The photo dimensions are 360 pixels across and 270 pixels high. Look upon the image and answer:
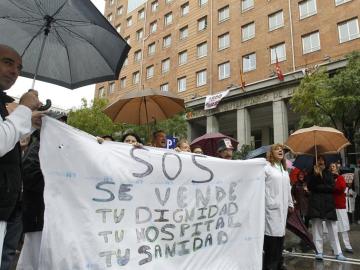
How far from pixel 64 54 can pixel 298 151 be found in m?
5.69

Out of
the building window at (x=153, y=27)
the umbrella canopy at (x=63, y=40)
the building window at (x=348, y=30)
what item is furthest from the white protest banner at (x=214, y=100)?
the umbrella canopy at (x=63, y=40)

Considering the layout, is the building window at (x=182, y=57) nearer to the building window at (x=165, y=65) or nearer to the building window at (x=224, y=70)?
the building window at (x=165, y=65)

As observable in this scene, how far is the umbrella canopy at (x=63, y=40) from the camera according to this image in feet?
10.1

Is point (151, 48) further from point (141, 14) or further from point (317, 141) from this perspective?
point (317, 141)

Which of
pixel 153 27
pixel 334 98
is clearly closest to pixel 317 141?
pixel 334 98

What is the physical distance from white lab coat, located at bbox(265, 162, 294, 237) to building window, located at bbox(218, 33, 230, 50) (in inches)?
962

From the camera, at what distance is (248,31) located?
27.3 m

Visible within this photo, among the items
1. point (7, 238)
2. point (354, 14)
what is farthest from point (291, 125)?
point (7, 238)

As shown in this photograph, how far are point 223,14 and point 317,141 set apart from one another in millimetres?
23894

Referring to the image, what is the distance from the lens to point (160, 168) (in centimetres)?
376

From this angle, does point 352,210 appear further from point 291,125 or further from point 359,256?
point 291,125

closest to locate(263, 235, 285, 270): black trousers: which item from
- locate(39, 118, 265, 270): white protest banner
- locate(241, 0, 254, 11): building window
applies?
locate(39, 118, 265, 270): white protest banner

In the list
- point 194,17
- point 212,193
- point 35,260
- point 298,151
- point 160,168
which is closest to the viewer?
point 35,260

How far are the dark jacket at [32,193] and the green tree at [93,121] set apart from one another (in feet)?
72.5
